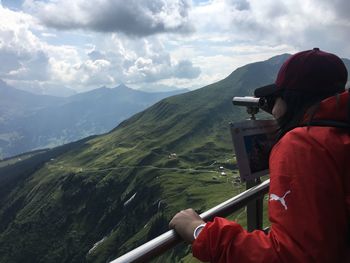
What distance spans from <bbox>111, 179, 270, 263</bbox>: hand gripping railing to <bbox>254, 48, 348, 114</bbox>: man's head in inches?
45.3

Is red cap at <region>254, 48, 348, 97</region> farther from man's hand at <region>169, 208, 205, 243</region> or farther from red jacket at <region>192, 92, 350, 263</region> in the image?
man's hand at <region>169, 208, 205, 243</region>

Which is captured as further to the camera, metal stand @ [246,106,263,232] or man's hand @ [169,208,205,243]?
metal stand @ [246,106,263,232]

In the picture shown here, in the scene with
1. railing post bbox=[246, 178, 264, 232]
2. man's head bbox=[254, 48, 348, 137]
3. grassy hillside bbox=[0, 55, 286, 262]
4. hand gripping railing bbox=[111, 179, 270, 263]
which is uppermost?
man's head bbox=[254, 48, 348, 137]

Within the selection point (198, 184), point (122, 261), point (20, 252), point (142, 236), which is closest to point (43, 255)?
point (20, 252)

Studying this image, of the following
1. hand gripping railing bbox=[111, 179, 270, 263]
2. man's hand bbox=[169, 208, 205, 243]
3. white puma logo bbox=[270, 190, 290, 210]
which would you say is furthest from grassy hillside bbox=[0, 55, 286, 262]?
white puma logo bbox=[270, 190, 290, 210]

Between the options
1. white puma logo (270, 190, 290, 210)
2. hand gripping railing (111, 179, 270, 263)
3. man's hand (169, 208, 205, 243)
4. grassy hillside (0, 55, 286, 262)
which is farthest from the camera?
grassy hillside (0, 55, 286, 262)

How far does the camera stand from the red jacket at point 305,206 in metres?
2.51

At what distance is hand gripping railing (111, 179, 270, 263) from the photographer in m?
2.86

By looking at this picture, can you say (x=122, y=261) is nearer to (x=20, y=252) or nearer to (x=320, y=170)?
(x=320, y=170)

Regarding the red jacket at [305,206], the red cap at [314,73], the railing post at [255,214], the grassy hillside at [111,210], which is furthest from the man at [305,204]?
the grassy hillside at [111,210]

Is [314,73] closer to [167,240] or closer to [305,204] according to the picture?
[305,204]

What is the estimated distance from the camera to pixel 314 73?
3.20 metres

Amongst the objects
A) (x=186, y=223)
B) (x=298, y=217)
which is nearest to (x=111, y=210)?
(x=186, y=223)

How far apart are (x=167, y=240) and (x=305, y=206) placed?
113 centimetres
